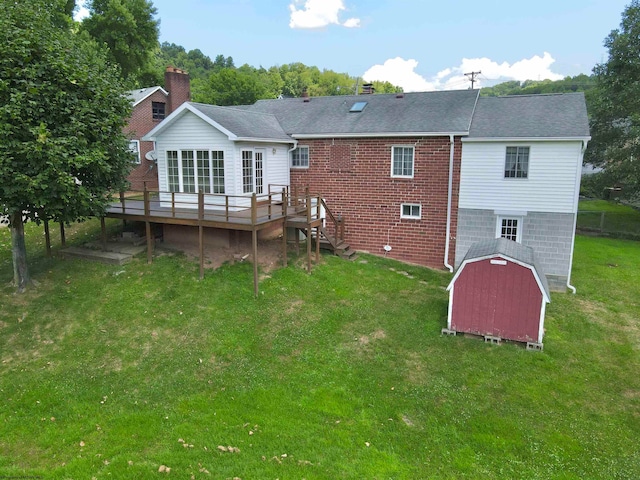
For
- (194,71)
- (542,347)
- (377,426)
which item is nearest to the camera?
(377,426)

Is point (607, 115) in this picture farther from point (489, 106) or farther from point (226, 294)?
point (226, 294)

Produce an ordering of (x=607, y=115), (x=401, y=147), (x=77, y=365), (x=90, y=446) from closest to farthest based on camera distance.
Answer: (x=90, y=446) → (x=77, y=365) → (x=401, y=147) → (x=607, y=115)

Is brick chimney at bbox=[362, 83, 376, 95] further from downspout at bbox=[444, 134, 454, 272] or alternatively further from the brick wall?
downspout at bbox=[444, 134, 454, 272]

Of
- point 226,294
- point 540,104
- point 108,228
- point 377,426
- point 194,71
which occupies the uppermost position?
point 194,71

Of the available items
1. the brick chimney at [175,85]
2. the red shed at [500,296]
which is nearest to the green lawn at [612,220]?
the red shed at [500,296]

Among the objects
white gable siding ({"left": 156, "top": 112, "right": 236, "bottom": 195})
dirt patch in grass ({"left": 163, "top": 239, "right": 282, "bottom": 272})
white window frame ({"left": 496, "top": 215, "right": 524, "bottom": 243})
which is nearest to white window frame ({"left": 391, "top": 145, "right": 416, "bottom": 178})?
white window frame ({"left": 496, "top": 215, "right": 524, "bottom": 243})

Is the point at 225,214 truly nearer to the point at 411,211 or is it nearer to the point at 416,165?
the point at 411,211

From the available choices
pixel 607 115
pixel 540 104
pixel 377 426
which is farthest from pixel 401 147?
pixel 607 115
